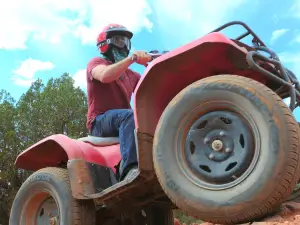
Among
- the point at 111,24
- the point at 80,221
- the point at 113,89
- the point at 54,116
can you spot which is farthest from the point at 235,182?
the point at 54,116

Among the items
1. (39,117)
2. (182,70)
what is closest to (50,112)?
(39,117)

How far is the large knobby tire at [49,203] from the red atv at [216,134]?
0.06 metres

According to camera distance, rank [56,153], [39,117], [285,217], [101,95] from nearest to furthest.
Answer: [285,217] → [101,95] → [56,153] → [39,117]

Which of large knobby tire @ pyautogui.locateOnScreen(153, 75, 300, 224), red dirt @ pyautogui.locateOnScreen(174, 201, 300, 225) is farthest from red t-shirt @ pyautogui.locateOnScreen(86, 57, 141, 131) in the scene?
red dirt @ pyautogui.locateOnScreen(174, 201, 300, 225)

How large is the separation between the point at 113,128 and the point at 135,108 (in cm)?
85

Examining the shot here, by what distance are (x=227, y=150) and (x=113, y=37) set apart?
207cm

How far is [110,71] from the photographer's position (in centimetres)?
405

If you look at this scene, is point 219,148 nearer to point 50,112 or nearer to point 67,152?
point 67,152

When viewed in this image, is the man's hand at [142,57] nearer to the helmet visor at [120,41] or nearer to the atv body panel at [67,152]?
the helmet visor at [120,41]

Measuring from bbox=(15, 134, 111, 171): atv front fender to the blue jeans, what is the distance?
0.22 m

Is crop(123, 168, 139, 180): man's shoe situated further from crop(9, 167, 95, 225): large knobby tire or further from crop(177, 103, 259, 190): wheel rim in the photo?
crop(9, 167, 95, 225): large knobby tire

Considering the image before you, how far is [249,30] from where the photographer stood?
3.64m

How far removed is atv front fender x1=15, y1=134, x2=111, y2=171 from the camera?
163 inches

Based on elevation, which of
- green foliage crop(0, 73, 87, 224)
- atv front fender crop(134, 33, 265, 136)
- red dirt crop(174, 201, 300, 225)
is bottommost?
red dirt crop(174, 201, 300, 225)
